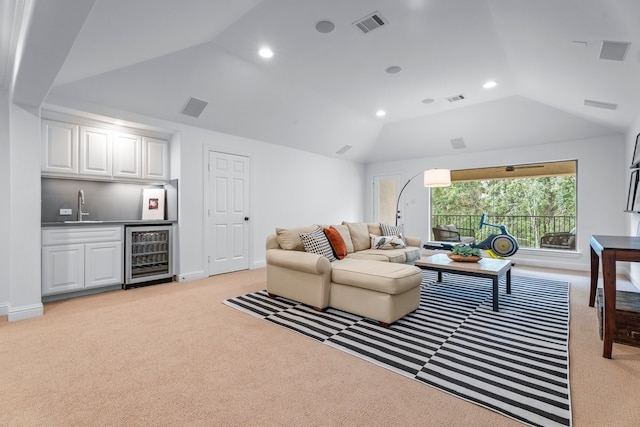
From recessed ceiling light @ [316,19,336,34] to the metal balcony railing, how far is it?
5.30 metres

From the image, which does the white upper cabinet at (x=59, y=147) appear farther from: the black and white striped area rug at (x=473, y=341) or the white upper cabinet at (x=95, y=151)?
the black and white striped area rug at (x=473, y=341)

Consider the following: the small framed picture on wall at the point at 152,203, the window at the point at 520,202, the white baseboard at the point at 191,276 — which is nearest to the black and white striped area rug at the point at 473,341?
the white baseboard at the point at 191,276

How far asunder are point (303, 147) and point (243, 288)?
336cm

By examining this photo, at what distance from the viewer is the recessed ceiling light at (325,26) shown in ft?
10.0

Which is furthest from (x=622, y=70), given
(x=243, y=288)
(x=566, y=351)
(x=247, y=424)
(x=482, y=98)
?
(x=243, y=288)

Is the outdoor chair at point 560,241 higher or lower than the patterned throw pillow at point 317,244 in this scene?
lower

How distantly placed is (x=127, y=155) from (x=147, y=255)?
4.70 ft

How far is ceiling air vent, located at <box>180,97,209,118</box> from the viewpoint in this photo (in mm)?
4277

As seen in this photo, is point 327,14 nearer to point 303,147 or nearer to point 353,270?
point 353,270

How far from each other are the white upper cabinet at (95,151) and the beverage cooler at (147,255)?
854mm

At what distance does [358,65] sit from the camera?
12.9 feet

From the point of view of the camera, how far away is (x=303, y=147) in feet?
21.0

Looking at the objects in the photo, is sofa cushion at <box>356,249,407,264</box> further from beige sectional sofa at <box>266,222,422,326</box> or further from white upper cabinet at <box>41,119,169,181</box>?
white upper cabinet at <box>41,119,169,181</box>

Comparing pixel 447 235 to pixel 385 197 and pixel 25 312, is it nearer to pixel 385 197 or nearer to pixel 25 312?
pixel 385 197
